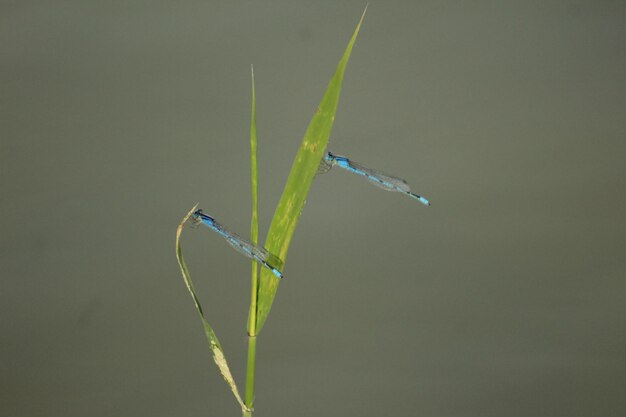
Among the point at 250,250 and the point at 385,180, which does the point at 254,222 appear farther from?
the point at 385,180

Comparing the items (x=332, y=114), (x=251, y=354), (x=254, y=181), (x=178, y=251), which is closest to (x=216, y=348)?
(x=251, y=354)

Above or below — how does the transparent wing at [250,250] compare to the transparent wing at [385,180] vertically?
below

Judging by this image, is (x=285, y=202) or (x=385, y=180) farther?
(x=385, y=180)

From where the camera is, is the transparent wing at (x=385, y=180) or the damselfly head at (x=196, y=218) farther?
the transparent wing at (x=385, y=180)

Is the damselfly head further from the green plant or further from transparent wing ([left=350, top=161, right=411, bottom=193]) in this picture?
transparent wing ([left=350, top=161, right=411, bottom=193])

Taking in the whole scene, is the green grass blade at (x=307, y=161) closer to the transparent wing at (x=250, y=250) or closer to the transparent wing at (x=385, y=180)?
the transparent wing at (x=250, y=250)

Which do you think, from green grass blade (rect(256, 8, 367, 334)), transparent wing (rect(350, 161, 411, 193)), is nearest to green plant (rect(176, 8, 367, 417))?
green grass blade (rect(256, 8, 367, 334))

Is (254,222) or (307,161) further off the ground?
(307,161)

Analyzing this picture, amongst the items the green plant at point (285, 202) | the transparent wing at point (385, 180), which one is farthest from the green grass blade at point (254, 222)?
the transparent wing at point (385, 180)

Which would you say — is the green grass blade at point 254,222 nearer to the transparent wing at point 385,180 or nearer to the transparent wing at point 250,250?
the transparent wing at point 250,250

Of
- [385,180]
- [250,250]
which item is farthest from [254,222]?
[385,180]

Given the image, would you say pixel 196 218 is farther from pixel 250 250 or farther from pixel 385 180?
pixel 385 180

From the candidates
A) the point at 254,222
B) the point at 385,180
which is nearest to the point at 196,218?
the point at 254,222
